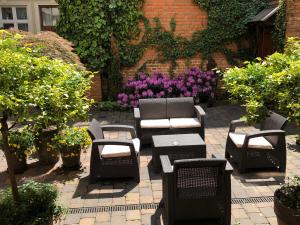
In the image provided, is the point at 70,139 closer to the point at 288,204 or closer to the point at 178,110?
the point at 178,110

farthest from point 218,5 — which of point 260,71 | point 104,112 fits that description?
point 260,71

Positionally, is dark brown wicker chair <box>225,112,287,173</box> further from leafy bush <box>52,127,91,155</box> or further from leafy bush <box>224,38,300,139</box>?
leafy bush <box>52,127,91,155</box>

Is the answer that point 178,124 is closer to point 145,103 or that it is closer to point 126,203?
point 145,103

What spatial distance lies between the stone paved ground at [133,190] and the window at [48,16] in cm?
742

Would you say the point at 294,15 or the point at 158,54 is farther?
the point at 158,54

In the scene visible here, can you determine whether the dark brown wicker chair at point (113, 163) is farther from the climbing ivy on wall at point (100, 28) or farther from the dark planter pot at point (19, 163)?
the climbing ivy on wall at point (100, 28)

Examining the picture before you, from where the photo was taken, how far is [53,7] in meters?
12.3

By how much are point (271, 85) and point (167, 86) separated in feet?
21.9

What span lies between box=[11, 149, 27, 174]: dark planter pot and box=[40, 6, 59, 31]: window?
811 cm

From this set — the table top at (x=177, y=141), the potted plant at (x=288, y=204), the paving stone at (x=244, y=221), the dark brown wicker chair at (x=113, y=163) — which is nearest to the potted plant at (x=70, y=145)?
the dark brown wicker chair at (x=113, y=163)

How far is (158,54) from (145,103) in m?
4.00

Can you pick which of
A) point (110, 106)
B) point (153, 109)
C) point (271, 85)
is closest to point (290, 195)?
point (271, 85)

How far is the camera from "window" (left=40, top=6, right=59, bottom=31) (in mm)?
12312

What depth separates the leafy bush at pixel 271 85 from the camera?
9.75ft
